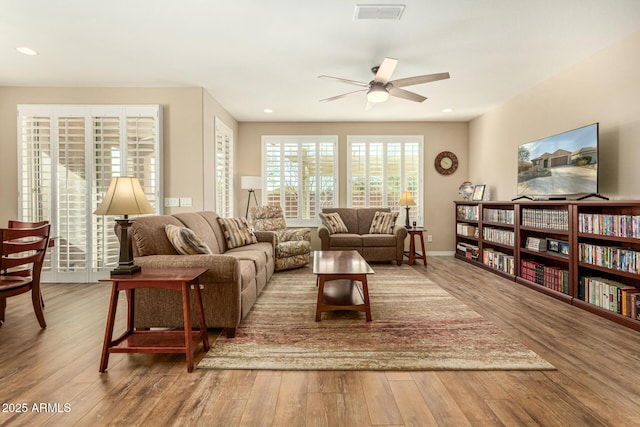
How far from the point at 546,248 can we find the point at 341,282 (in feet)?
8.20

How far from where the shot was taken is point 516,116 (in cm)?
486

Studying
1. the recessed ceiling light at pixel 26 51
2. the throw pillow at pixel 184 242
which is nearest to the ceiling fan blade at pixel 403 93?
the throw pillow at pixel 184 242

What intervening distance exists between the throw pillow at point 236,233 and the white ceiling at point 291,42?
189 cm

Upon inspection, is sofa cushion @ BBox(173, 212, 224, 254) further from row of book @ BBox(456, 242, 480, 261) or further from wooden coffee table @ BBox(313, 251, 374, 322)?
row of book @ BBox(456, 242, 480, 261)

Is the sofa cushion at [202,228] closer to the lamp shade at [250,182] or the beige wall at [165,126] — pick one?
the beige wall at [165,126]

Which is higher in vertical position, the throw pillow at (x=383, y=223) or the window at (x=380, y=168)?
the window at (x=380, y=168)

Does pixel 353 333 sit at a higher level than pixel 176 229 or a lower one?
lower

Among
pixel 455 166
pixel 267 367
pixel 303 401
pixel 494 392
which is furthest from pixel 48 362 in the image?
pixel 455 166

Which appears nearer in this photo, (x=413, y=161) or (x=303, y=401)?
(x=303, y=401)

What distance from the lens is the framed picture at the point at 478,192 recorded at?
5.62m

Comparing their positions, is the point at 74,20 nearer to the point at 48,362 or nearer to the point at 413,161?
the point at 48,362

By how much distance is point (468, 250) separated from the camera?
5590 millimetres

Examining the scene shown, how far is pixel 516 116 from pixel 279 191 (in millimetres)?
4249

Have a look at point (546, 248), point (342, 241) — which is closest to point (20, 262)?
point (342, 241)
